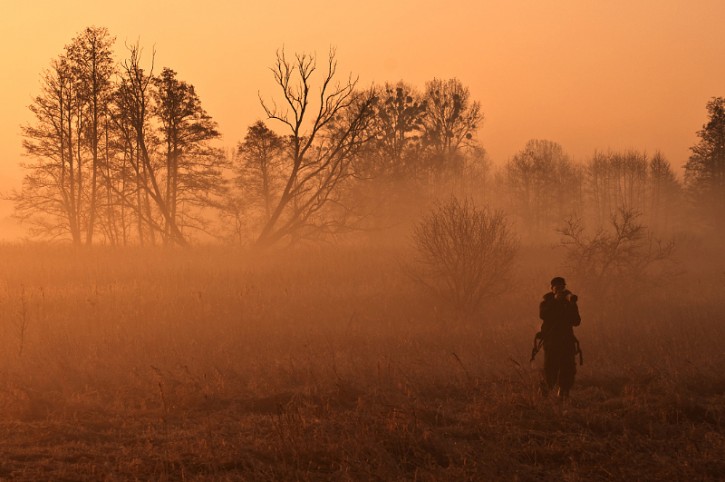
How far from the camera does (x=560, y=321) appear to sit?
901 cm

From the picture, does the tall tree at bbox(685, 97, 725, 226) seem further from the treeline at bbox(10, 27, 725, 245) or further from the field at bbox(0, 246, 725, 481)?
the field at bbox(0, 246, 725, 481)

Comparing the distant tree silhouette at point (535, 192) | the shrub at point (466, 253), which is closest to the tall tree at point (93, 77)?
the shrub at point (466, 253)

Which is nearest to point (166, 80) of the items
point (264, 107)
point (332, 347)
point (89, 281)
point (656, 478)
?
point (264, 107)

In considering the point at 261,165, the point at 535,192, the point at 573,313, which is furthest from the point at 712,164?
the point at 573,313

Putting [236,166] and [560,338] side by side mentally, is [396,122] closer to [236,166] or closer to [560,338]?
[236,166]

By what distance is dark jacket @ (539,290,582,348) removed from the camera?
898cm

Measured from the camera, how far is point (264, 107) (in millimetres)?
25000

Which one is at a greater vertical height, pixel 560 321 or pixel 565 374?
pixel 560 321

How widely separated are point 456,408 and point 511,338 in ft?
20.8

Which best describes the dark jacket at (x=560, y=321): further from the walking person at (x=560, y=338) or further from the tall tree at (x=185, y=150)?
the tall tree at (x=185, y=150)

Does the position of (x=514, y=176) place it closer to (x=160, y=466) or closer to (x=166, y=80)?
(x=166, y=80)

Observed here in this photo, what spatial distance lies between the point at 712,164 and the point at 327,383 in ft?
175

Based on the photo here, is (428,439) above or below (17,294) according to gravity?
below

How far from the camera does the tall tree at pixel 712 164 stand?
50.8 m
